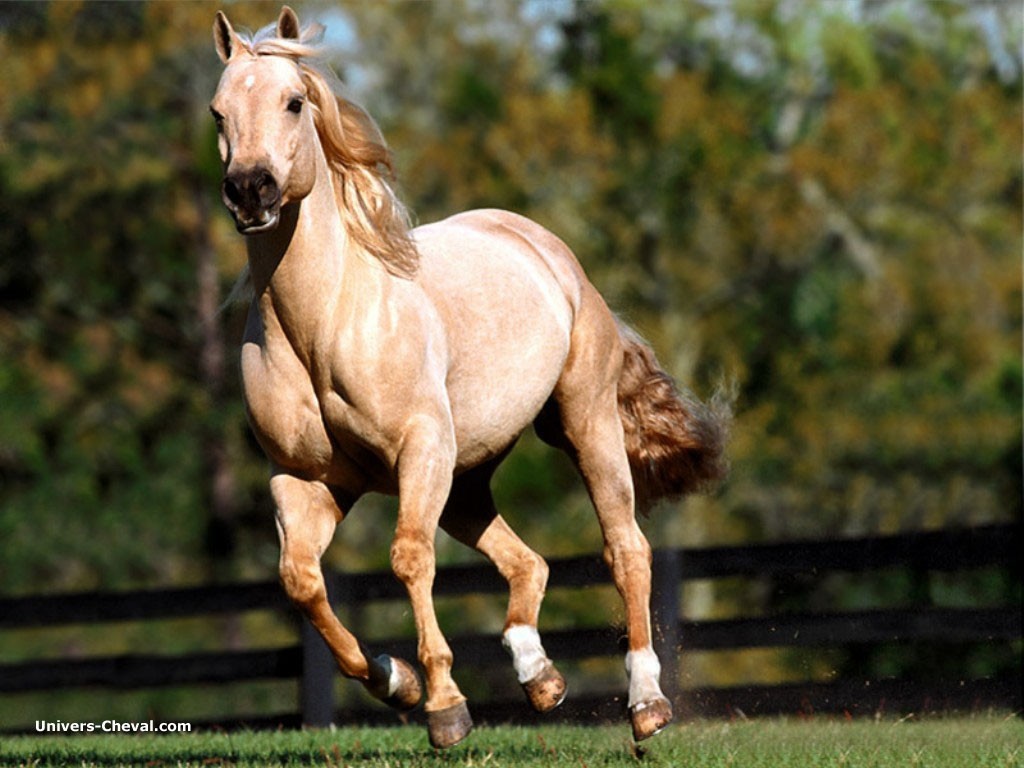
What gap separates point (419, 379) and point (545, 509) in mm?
18138

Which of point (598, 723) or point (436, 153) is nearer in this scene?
point (598, 723)

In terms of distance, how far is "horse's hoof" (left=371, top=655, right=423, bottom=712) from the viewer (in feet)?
19.4

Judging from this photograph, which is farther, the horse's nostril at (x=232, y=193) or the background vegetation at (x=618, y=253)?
the background vegetation at (x=618, y=253)

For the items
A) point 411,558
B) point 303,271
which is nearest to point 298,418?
point 303,271

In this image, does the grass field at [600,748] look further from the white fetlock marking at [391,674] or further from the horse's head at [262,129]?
the horse's head at [262,129]

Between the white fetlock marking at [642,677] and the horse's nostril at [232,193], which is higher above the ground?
the horse's nostril at [232,193]

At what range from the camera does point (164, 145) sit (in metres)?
24.9

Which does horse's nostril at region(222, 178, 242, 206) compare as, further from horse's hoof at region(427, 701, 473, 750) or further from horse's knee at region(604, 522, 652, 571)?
horse's knee at region(604, 522, 652, 571)

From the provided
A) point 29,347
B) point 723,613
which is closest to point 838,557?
point 723,613

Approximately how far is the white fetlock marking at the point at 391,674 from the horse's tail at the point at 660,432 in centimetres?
173

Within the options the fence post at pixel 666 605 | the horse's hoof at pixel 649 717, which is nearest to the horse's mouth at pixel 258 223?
the horse's hoof at pixel 649 717

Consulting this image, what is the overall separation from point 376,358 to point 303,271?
0.38m

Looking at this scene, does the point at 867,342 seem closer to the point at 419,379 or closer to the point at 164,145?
the point at 164,145

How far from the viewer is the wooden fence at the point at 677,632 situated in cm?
939
